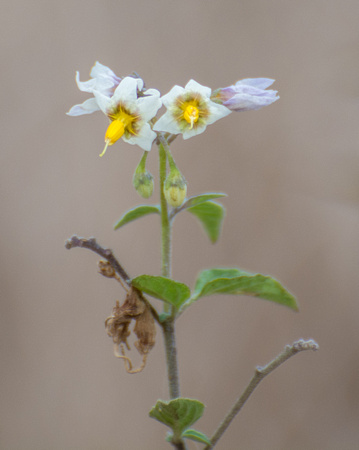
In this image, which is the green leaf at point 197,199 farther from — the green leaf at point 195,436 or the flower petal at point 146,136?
the green leaf at point 195,436

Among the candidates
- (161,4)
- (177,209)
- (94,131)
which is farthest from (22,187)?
(177,209)

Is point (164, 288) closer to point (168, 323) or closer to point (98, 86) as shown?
point (168, 323)

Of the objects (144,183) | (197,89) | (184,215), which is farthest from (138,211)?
(184,215)

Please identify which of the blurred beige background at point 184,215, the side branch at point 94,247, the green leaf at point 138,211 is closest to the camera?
Result: the side branch at point 94,247

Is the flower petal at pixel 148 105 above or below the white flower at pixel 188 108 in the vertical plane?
below

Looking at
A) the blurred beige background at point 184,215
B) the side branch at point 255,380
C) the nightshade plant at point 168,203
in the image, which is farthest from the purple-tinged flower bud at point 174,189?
the blurred beige background at point 184,215

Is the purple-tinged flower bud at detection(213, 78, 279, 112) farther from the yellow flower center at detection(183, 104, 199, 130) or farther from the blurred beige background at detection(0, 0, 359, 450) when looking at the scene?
the blurred beige background at detection(0, 0, 359, 450)

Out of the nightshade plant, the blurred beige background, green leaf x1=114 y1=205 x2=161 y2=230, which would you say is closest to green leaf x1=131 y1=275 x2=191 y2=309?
the nightshade plant
